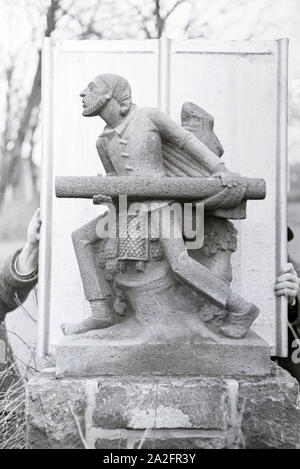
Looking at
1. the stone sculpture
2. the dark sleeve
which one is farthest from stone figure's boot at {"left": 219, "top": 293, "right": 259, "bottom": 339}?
the dark sleeve

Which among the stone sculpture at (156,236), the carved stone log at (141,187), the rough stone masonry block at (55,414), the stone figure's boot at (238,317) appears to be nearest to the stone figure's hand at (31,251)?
the stone sculpture at (156,236)

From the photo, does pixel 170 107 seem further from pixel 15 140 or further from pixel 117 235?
pixel 15 140

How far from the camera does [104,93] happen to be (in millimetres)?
2256

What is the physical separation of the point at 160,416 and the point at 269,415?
0.40 m

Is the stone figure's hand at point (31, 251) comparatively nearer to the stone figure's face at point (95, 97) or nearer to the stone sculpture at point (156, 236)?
the stone sculpture at point (156, 236)

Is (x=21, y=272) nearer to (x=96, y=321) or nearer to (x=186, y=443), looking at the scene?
(x=96, y=321)

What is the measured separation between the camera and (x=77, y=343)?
221 cm

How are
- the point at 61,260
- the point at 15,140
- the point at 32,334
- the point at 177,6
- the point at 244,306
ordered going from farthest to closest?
the point at 15,140, the point at 177,6, the point at 32,334, the point at 61,260, the point at 244,306

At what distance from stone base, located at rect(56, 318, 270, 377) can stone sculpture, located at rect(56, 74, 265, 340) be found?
0.04 m

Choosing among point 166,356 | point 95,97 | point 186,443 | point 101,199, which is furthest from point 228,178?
point 186,443

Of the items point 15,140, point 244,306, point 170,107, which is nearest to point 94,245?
point 244,306

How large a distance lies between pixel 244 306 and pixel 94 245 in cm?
65
